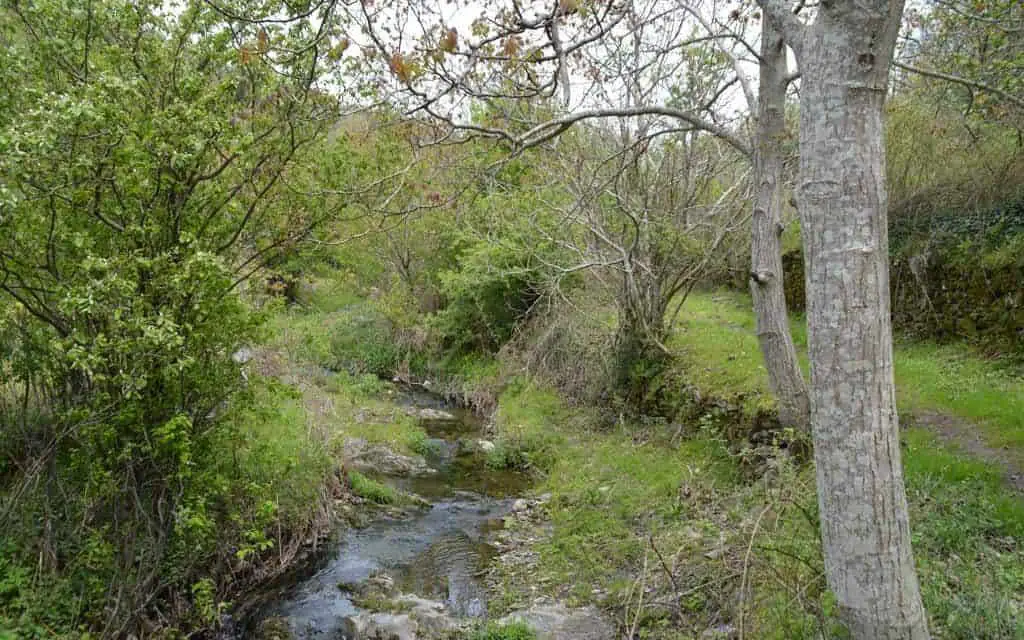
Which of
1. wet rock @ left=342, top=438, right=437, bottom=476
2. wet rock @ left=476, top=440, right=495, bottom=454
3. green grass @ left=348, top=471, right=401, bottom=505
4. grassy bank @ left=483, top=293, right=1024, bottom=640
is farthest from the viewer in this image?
wet rock @ left=476, top=440, right=495, bottom=454

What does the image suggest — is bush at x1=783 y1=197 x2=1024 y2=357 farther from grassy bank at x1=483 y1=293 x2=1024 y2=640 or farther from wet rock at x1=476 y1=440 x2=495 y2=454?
wet rock at x1=476 y1=440 x2=495 y2=454

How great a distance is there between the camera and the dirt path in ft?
20.4

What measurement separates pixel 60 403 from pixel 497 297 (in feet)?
43.0

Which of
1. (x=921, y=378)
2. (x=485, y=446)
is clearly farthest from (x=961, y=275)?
(x=485, y=446)

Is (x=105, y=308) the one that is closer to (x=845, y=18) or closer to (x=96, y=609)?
(x=96, y=609)

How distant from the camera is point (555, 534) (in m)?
8.33

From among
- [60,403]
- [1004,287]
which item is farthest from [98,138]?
[1004,287]

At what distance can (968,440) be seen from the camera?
282 inches

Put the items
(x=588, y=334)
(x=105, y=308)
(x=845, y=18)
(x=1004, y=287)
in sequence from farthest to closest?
(x=588, y=334)
(x=1004, y=287)
(x=105, y=308)
(x=845, y=18)

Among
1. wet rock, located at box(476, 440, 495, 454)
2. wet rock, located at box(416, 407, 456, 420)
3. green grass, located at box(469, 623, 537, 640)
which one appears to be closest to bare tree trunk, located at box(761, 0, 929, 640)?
green grass, located at box(469, 623, 537, 640)

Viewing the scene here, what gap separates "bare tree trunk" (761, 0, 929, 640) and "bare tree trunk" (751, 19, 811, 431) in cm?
365

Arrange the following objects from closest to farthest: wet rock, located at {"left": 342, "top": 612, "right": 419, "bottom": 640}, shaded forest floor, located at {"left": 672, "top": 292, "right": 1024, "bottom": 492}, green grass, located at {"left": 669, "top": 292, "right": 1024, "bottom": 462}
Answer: wet rock, located at {"left": 342, "top": 612, "right": 419, "bottom": 640}, shaded forest floor, located at {"left": 672, "top": 292, "right": 1024, "bottom": 492}, green grass, located at {"left": 669, "top": 292, "right": 1024, "bottom": 462}

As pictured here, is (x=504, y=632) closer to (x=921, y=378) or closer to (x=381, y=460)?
(x=381, y=460)

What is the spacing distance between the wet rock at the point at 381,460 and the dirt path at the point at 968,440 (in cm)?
755
